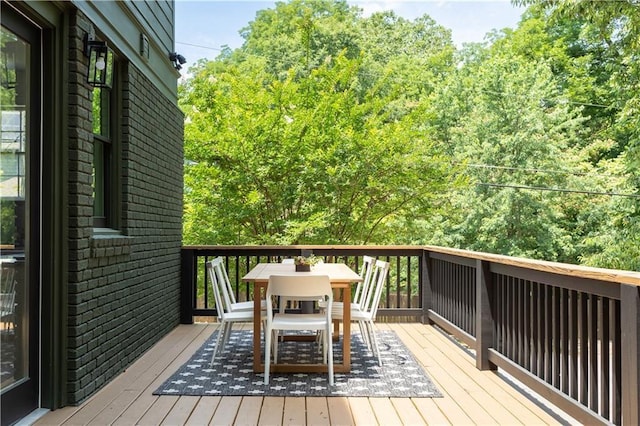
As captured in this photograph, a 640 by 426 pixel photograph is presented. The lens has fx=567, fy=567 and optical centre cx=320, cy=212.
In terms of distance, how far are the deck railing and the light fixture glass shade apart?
9.80ft

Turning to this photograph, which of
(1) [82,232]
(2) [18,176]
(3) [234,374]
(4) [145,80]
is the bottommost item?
(3) [234,374]

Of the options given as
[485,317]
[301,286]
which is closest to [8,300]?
[301,286]

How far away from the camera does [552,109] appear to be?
15047mm

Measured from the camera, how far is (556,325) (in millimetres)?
3328

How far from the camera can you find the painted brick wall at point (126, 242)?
11.3 ft

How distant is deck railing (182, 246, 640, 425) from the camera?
2.53 meters

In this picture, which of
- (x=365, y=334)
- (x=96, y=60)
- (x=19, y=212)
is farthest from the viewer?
(x=365, y=334)

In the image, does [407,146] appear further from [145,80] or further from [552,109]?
[552,109]

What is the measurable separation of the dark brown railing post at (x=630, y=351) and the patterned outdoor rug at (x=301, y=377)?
141 cm

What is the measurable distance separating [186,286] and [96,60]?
3562mm

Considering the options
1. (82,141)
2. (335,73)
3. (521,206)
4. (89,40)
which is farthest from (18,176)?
(521,206)

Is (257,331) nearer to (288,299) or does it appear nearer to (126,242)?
(288,299)

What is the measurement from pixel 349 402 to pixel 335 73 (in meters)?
7.68

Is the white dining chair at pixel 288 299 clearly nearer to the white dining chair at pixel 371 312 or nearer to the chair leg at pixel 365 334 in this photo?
the white dining chair at pixel 371 312
